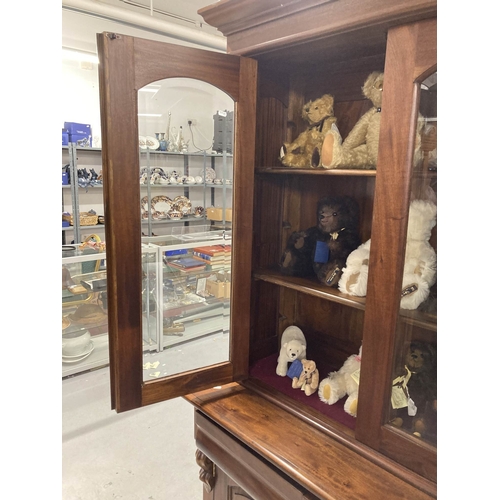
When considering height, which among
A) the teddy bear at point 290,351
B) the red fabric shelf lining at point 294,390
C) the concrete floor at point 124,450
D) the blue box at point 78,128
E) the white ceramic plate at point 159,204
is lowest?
the concrete floor at point 124,450

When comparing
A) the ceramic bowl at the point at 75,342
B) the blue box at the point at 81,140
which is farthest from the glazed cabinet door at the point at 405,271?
the blue box at the point at 81,140

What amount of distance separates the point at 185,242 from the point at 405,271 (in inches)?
52.1

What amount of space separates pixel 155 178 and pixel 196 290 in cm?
59

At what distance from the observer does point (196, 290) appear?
5.45 ft

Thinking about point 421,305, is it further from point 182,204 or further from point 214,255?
point 182,204

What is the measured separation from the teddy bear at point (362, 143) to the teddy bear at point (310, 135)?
0.38 ft

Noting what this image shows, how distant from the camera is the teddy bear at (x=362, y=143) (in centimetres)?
102

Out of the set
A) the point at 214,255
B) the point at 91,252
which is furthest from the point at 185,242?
the point at 91,252

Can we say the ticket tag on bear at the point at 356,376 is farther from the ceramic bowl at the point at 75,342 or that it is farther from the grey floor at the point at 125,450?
the ceramic bowl at the point at 75,342

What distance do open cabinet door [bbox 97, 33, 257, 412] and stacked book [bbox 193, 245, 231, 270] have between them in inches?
3.1
